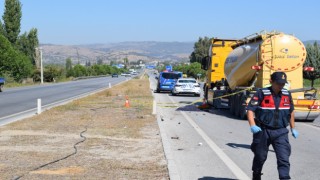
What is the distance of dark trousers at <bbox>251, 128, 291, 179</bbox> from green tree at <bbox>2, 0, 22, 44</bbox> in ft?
252

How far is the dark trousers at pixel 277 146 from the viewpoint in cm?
669

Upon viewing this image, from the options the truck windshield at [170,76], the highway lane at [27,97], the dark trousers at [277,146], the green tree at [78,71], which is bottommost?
the green tree at [78,71]

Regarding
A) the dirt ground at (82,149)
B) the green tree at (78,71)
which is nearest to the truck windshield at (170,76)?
the dirt ground at (82,149)

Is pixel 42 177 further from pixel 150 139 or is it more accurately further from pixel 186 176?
pixel 150 139

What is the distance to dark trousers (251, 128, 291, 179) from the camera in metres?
6.69

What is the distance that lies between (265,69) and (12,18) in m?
68.2

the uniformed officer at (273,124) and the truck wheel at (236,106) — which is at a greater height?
the uniformed officer at (273,124)

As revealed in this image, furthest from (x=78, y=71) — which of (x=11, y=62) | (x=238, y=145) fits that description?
(x=238, y=145)

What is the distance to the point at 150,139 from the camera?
12.4 metres

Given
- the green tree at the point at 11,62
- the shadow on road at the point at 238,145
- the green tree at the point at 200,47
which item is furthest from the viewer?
the green tree at the point at 200,47

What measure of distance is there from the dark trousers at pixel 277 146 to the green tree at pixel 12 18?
76884 millimetres

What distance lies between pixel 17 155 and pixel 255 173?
4740 millimetres

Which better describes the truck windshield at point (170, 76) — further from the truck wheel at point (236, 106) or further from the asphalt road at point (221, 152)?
the asphalt road at point (221, 152)

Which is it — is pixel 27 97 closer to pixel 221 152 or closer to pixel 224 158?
pixel 221 152
